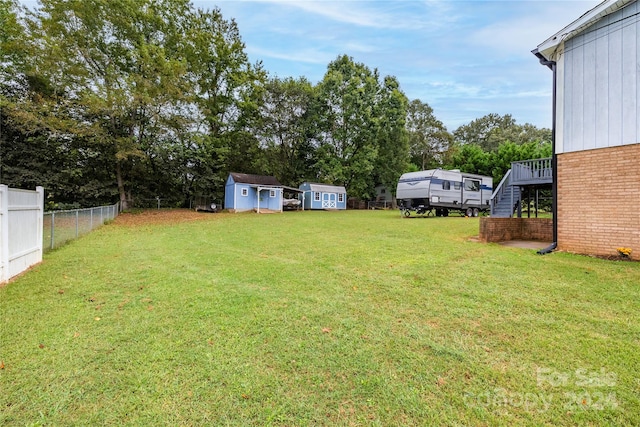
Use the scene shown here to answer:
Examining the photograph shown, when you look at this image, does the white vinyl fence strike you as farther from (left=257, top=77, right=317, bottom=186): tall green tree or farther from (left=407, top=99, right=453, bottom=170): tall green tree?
(left=407, top=99, right=453, bottom=170): tall green tree

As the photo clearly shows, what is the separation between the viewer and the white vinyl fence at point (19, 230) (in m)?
4.88

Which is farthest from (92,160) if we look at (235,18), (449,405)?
(449,405)

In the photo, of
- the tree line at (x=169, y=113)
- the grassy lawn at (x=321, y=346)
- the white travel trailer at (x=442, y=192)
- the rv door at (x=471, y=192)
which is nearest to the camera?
the grassy lawn at (x=321, y=346)

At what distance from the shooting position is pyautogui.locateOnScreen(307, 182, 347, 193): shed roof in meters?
29.9

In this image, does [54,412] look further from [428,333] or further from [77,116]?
[77,116]

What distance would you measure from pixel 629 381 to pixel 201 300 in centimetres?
445

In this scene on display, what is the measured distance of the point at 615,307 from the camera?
12.9ft

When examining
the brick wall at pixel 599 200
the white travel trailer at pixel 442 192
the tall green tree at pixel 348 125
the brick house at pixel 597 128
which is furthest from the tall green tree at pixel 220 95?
the brick wall at pixel 599 200

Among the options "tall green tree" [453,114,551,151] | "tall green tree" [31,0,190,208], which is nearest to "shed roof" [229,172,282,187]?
"tall green tree" [31,0,190,208]

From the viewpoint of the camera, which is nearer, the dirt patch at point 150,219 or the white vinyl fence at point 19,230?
the white vinyl fence at point 19,230

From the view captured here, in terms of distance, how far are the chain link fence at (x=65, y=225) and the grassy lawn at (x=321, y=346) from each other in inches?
93.7

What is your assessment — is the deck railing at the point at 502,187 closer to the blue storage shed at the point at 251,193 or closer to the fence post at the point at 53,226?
the fence post at the point at 53,226

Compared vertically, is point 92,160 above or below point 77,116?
below

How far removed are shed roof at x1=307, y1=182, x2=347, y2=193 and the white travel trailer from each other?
10.4m
